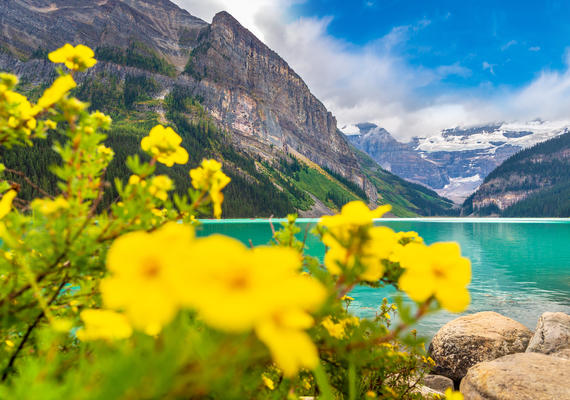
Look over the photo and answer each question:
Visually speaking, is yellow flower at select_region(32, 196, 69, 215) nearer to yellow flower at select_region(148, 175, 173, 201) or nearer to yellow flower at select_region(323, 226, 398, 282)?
yellow flower at select_region(148, 175, 173, 201)

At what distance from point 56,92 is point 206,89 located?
563 feet

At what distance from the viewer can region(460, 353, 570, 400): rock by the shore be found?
14.8 feet

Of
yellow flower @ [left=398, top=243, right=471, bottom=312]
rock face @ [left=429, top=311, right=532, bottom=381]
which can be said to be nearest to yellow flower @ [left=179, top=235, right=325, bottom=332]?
yellow flower @ [left=398, top=243, right=471, bottom=312]

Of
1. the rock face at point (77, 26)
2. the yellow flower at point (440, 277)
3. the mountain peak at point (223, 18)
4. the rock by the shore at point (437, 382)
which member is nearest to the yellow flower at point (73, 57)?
the yellow flower at point (440, 277)

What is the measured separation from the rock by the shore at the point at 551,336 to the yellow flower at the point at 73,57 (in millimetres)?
11071

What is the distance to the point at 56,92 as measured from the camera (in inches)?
63.4

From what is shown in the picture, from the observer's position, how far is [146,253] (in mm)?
554

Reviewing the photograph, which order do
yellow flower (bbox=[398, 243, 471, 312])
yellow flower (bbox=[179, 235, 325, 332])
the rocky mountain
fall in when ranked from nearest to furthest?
yellow flower (bbox=[179, 235, 325, 332]) < yellow flower (bbox=[398, 243, 471, 312]) < the rocky mountain

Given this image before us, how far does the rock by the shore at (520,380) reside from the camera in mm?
4516

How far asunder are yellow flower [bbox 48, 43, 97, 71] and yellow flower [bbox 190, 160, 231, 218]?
1139mm

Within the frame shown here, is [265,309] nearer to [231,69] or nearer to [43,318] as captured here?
→ [43,318]

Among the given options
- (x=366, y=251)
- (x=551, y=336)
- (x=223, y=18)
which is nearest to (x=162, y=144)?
(x=366, y=251)

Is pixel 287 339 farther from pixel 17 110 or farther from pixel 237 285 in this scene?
pixel 17 110

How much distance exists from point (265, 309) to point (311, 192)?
481 feet
